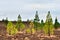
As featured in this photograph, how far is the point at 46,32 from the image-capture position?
9525 centimetres

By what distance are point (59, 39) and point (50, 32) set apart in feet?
67.8

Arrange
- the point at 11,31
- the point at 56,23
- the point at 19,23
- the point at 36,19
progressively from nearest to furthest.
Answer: the point at 11,31 → the point at 19,23 → the point at 36,19 → the point at 56,23

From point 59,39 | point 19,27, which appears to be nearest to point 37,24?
point 19,27

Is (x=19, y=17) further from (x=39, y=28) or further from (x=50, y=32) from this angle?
(x=50, y=32)

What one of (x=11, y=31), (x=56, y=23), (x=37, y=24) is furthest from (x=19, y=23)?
(x=56, y=23)

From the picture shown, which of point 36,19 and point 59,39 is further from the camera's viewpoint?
point 36,19

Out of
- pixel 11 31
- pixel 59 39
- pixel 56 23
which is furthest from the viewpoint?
pixel 56 23

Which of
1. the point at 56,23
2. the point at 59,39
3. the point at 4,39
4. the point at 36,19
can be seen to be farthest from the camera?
the point at 56,23

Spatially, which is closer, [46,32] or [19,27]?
[46,32]

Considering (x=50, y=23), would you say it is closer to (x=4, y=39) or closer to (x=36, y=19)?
(x=36, y=19)

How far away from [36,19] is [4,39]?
51001mm


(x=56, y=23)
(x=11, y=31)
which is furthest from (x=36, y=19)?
(x=11, y=31)

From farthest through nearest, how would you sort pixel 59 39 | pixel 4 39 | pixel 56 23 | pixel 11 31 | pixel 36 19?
pixel 56 23 < pixel 36 19 < pixel 11 31 < pixel 59 39 < pixel 4 39

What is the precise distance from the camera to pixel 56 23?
13362cm
